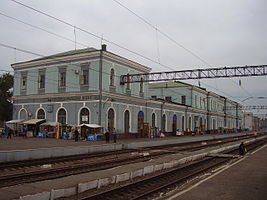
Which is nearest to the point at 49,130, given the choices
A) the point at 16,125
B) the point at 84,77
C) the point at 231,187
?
the point at 16,125

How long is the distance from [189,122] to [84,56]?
28.7 metres

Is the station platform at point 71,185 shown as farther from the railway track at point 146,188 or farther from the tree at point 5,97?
the tree at point 5,97

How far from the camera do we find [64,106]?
34188 mm

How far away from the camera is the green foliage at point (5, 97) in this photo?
48781 millimetres

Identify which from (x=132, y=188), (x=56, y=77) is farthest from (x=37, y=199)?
(x=56, y=77)

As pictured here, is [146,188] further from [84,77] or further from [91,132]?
[84,77]

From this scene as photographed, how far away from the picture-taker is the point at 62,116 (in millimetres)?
34500

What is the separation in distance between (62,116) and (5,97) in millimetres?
20290

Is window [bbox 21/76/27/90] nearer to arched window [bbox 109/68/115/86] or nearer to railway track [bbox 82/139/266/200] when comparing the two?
arched window [bbox 109/68/115/86]

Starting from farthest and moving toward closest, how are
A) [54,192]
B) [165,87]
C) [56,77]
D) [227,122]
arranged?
[227,122]
[165,87]
[56,77]
[54,192]

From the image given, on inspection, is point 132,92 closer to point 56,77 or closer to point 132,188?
point 56,77

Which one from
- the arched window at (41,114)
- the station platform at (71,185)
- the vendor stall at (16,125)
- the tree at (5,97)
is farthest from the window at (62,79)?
the station platform at (71,185)

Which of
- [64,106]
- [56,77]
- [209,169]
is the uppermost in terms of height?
[56,77]

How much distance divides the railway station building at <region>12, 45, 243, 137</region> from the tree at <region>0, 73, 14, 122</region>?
1103 centimetres
